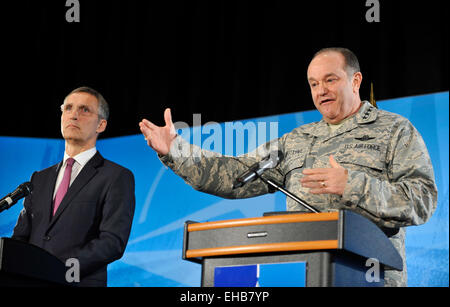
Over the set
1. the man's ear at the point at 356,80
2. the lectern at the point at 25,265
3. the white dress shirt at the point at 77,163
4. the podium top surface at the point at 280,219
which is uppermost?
the man's ear at the point at 356,80

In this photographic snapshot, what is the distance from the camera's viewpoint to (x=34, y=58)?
4469mm

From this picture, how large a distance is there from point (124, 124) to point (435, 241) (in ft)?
7.93

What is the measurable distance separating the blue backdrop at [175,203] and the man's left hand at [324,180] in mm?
1478

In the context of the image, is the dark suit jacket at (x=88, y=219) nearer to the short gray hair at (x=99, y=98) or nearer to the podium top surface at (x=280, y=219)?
the short gray hair at (x=99, y=98)

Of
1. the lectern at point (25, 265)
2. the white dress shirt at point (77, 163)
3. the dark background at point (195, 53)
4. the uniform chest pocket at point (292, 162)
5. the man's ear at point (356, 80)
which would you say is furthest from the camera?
the dark background at point (195, 53)

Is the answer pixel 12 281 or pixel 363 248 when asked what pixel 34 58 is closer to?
pixel 12 281

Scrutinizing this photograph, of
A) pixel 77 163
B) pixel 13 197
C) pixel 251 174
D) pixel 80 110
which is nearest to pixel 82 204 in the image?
pixel 77 163

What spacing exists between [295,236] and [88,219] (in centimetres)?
139

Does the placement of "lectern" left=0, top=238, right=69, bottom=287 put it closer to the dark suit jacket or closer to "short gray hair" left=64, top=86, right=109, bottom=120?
the dark suit jacket

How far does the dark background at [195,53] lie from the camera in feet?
11.6

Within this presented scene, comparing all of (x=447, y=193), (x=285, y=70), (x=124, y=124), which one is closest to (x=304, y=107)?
(x=285, y=70)

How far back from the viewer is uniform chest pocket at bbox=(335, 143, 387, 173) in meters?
2.18

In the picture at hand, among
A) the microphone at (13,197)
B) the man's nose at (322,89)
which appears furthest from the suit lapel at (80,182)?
the man's nose at (322,89)
